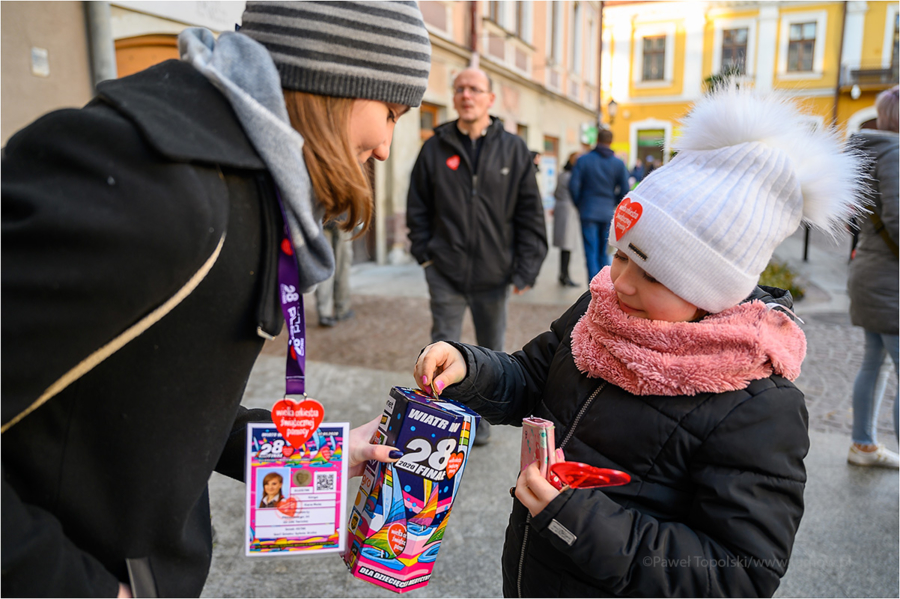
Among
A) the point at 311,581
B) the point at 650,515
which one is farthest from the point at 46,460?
the point at 311,581

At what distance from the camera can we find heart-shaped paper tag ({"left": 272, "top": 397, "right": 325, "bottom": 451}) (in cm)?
113

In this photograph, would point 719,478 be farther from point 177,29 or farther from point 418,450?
point 177,29

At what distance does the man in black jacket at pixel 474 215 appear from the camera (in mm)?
3752

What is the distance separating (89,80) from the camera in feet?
16.1

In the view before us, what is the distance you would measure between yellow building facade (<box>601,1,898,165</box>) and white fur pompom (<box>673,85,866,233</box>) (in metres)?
23.1

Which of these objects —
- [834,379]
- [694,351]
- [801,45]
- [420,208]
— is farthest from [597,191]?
[801,45]

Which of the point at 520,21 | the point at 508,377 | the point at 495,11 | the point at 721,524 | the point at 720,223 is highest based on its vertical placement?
the point at 520,21

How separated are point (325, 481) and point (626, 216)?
2.76 feet

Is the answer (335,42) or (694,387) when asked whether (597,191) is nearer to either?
(694,387)

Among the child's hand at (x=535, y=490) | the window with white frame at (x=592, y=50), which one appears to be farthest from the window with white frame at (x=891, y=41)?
the child's hand at (x=535, y=490)

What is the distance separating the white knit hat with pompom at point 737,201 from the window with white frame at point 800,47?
1091 inches

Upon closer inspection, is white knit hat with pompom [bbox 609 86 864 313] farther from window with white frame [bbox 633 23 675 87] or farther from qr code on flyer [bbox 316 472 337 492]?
window with white frame [bbox 633 23 675 87]

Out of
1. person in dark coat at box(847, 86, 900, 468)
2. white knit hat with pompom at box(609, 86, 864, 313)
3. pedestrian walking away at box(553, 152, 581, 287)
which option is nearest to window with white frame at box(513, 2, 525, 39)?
pedestrian walking away at box(553, 152, 581, 287)

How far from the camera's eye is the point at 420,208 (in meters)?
3.94
